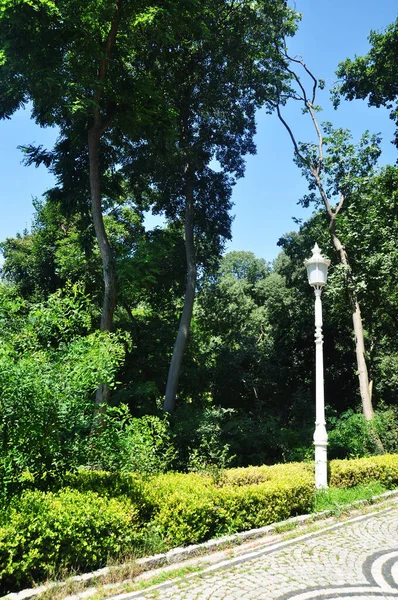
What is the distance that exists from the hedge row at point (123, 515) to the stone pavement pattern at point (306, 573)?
657 millimetres

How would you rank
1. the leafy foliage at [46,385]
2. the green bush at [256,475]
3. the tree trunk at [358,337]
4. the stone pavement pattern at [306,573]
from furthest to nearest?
the tree trunk at [358,337]
the green bush at [256,475]
the leafy foliage at [46,385]
the stone pavement pattern at [306,573]

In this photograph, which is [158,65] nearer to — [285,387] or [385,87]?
[385,87]

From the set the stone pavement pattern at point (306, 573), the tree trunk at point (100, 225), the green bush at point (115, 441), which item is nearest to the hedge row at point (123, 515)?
the green bush at point (115, 441)

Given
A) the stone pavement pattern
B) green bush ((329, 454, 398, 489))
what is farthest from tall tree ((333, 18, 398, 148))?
the stone pavement pattern

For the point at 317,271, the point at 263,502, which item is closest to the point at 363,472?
the point at 263,502

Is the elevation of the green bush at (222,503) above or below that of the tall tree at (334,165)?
below

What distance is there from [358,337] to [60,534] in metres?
13.3

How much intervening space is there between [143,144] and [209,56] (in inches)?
168

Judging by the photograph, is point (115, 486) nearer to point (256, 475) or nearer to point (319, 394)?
point (256, 475)

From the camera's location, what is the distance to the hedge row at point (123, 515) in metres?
4.32

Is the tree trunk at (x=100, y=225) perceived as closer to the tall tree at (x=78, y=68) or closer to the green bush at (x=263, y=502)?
the tall tree at (x=78, y=68)

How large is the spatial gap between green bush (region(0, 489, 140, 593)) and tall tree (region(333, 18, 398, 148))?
1708cm

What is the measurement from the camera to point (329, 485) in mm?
8938

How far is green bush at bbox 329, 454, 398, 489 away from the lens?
910 cm
